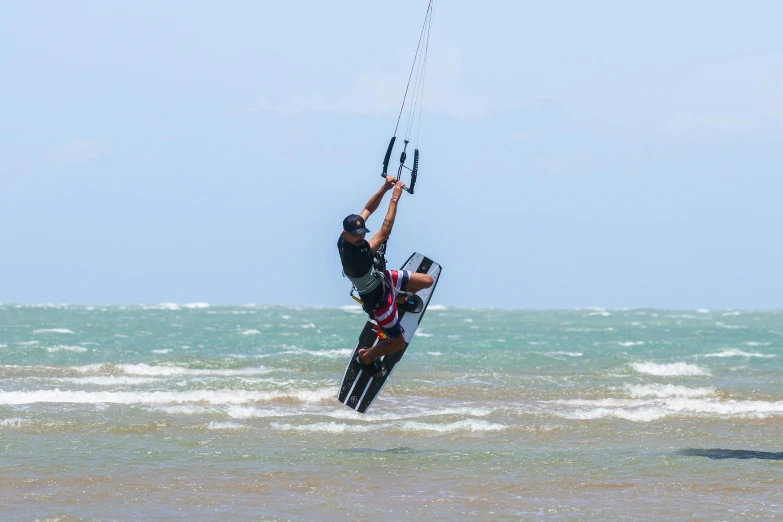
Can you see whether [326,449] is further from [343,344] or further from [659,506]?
[343,344]

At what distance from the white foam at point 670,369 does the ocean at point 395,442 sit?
0.28 ft

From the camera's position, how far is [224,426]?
13.1m

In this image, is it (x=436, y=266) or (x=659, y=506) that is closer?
(x=659, y=506)

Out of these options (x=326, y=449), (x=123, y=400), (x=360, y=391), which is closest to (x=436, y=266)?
(x=360, y=391)

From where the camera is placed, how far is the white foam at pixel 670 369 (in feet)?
74.5

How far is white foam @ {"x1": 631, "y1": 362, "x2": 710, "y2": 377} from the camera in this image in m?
22.7

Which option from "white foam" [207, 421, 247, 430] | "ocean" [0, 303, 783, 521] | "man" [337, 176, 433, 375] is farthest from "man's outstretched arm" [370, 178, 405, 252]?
"white foam" [207, 421, 247, 430]

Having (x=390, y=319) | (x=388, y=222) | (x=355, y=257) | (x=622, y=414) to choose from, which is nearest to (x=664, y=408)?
(x=622, y=414)

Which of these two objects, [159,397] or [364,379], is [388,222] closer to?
[364,379]

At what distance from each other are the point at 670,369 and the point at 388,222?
589 inches

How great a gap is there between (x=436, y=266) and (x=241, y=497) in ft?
16.8

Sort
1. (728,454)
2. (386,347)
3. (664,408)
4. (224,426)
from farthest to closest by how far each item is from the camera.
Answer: (664,408), (224,426), (386,347), (728,454)

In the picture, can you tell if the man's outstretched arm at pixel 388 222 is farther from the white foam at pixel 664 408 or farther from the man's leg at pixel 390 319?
the white foam at pixel 664 408

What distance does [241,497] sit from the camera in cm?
885
